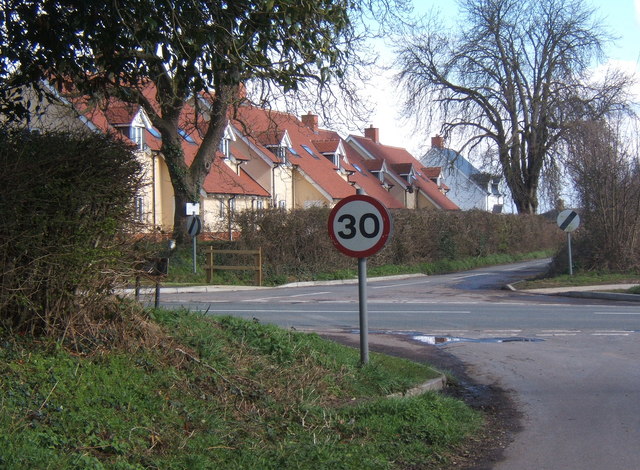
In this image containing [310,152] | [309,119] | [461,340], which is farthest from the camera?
[310,152]

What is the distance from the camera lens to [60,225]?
6141 millimetres

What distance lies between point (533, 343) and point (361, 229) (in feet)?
17.2

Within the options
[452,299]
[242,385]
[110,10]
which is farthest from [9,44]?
[452,299]

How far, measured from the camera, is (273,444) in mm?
5820

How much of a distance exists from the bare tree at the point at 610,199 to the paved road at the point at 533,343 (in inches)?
190

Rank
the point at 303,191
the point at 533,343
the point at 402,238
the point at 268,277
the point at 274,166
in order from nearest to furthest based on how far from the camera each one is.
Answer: the point at 533,343 → the point at 268,277 → the point at 402,238 → the point at 274,166 → the point at 303,191

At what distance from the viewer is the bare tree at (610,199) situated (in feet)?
83.0

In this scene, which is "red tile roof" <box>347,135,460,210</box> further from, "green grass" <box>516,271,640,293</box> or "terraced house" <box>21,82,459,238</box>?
"green grass" <box>516,271,640,293</box>

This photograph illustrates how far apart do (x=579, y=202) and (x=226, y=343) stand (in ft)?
Result: 72.3

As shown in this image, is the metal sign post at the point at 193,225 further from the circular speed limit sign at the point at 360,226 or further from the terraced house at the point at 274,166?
the circular speed limit sign at the point at 360,226

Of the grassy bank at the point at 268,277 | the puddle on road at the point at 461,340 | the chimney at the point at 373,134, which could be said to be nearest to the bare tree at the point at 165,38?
the puddle on road at the point at 461,340

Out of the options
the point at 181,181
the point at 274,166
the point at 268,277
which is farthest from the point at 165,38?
the point at 274,166

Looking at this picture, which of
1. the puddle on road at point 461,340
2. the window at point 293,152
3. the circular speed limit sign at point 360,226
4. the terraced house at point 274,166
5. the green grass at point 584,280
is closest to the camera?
the circular speed limit sign at point 360,226

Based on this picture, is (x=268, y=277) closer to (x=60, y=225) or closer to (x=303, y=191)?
(x=303, y=191)
